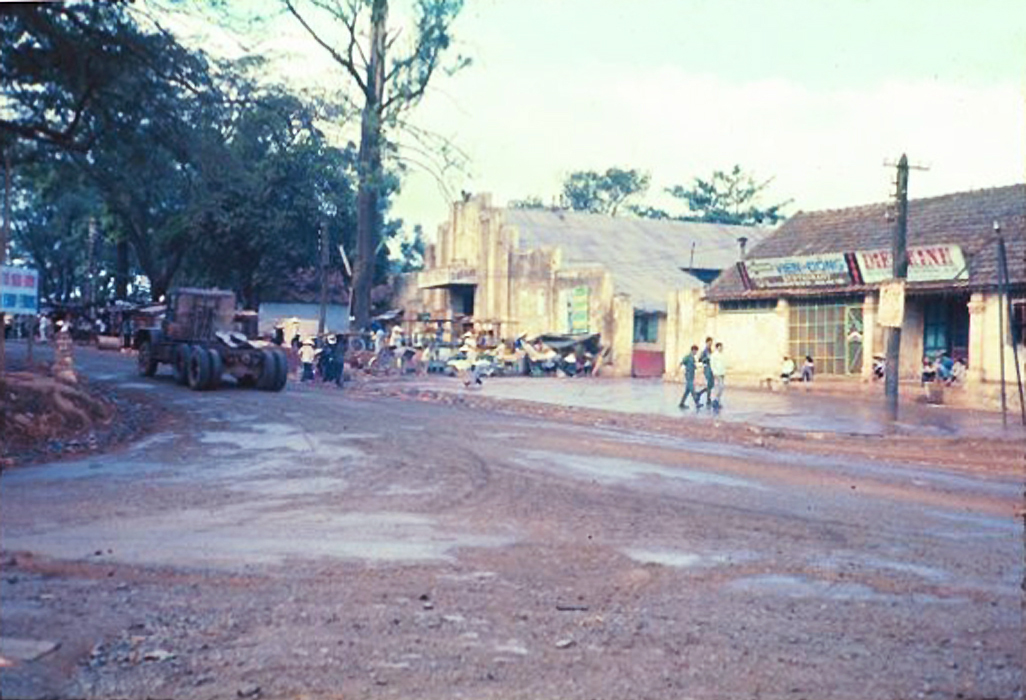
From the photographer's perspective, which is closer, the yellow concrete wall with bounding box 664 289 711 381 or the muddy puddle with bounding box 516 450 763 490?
the muddy puddle with bounding box 516 450 763 490

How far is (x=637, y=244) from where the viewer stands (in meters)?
56.4

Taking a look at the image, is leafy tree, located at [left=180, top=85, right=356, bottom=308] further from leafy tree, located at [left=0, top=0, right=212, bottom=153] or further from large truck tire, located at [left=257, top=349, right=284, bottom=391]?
leafy tree, located at [left=0, top=0, right=212, bottom=153]

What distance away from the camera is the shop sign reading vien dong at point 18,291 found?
54.5 feet

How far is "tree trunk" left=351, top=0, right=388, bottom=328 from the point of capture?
2802 centimetres

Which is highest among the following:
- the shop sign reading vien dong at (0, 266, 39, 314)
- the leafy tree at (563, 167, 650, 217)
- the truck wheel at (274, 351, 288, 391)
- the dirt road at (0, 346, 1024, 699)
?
the leafy tree at (563, 167, 650, 217)

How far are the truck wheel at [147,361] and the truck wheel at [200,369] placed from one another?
14.8ft

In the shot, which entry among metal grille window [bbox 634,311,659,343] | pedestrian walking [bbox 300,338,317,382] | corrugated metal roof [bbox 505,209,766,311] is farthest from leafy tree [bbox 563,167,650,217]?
pedestrian walking [bbox 300,338,317,382]

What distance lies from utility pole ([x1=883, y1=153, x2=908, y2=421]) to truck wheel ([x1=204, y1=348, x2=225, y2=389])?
51.5ft

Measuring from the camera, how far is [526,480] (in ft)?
41.8

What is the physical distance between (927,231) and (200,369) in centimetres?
2205

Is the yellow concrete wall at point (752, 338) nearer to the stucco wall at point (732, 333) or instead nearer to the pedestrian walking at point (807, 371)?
the stucco wall at point (732, 333)

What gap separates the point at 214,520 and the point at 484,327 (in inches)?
1676

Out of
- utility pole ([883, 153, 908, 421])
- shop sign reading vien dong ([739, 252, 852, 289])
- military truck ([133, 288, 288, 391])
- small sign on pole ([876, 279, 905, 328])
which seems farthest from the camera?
shop sign reading vien dong ([739, 252, 852, 289])

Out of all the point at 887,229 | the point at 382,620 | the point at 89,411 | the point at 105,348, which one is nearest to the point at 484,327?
the point at 105,348
